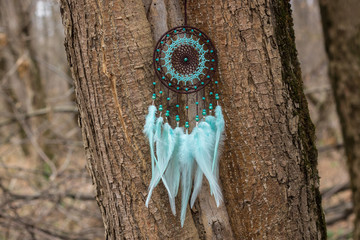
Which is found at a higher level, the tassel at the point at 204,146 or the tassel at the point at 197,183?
the tassel at the point at 204,146

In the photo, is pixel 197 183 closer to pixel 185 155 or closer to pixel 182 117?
pixel 185 155

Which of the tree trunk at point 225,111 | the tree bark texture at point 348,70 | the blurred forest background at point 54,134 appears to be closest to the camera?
the tree trunk at point 225,111

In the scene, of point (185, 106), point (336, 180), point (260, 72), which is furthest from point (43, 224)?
point (336, 180)

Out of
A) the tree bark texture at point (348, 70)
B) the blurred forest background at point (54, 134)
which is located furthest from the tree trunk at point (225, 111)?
the blurred forest background at point (54, 134)

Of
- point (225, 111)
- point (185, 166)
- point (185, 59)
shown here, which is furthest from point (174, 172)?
point (185, 59)

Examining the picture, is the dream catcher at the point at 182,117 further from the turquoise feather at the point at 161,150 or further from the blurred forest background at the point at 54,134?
the blurred forest background at the point at 54,134

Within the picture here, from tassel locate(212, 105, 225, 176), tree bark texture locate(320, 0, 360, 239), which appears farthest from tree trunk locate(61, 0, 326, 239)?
tree bark texture locate(320, 0, 360, 239)
